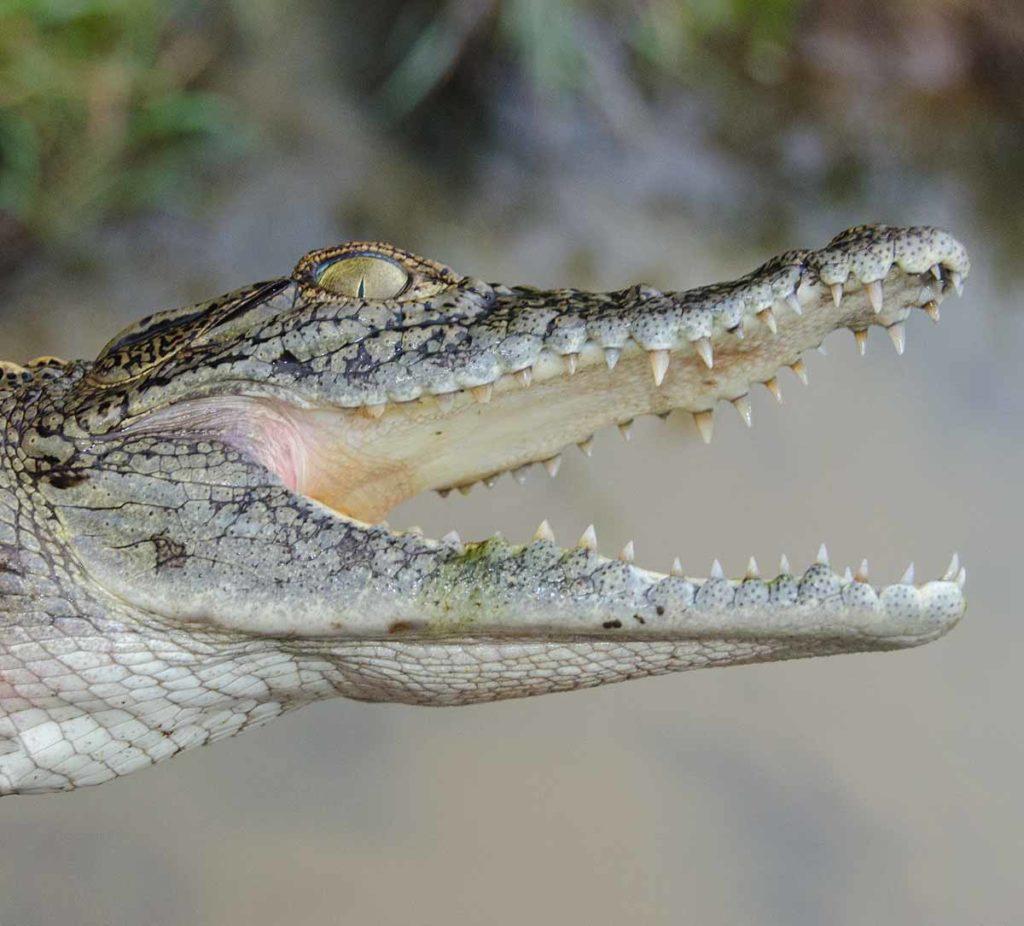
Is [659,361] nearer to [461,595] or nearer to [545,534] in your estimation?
[545,534]

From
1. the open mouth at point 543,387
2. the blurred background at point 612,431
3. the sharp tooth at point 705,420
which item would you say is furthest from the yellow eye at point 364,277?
the blurred background at point 612,431

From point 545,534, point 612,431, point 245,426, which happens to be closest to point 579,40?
point 612,431

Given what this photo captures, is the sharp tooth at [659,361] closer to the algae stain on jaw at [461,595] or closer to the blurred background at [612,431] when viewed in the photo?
the algae stain on jaw at [461,595]

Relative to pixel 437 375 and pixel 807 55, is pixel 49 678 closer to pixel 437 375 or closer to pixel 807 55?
pixel 437 375

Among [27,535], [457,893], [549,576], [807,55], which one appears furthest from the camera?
[807,55]

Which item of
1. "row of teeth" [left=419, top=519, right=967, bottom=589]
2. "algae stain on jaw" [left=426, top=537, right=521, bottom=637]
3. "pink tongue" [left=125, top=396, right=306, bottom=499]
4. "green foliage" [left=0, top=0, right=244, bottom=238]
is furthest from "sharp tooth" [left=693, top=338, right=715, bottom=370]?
"green foliage" [left=0, top=0, right=244, bottom=238]

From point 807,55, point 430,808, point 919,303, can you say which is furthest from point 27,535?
point 807,55

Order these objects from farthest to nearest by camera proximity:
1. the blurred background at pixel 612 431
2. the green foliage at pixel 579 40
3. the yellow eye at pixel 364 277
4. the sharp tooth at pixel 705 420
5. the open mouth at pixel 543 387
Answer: the green foliage at pixel 579 40
the blurred background at pixel 612 431
the sharp tooth at pixel 705 420
the yellow eye at pixel 364 277
the open mouth at pixel 543 387
